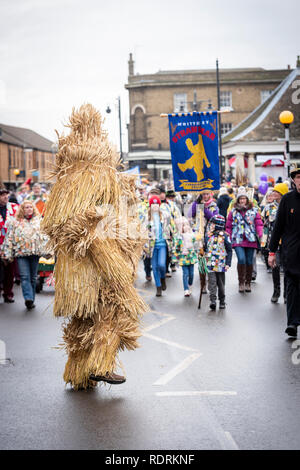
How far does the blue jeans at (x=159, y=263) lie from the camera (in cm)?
1198

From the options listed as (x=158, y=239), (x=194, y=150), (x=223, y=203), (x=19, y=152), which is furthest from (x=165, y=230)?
(x=19, y=152)

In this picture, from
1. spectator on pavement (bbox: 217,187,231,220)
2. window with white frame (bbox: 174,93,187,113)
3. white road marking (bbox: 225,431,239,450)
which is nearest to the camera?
white road marking (bbox: 225,431,239,450)

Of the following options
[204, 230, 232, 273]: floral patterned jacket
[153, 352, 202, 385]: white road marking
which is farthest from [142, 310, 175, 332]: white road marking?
[153, 352, 202, 385]: white road marking

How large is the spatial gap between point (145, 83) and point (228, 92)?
7731mm

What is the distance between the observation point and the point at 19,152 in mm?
91375

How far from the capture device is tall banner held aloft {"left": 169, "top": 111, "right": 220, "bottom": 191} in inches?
455

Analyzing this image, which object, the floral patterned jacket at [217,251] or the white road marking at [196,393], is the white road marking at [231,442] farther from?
the floral patterned jacket at [217,251]

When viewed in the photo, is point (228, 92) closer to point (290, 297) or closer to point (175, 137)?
point (175, 137)

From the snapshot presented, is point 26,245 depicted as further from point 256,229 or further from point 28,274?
point 256,229

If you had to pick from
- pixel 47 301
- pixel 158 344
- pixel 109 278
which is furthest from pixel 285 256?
pixel 47 301

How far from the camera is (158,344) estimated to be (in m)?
7.94

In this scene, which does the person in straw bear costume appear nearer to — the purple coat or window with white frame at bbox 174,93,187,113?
the purple coat

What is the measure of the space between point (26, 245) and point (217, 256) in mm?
3194

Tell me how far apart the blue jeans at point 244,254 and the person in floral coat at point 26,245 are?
3.61 meters
